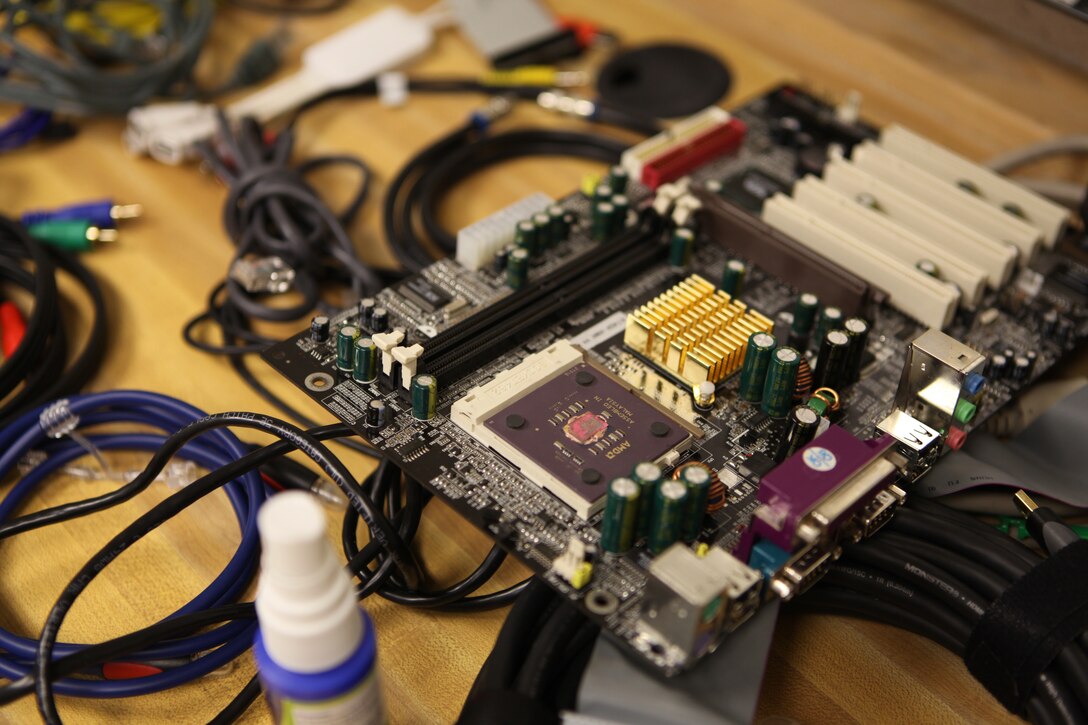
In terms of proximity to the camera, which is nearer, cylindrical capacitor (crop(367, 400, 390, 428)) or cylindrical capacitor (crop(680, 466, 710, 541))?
cylindrical capacitor (crop(680, 466, 710, 541))

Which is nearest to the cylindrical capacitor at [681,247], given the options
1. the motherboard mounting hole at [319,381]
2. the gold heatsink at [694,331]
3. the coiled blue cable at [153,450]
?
the gold heatsink at [694,331]

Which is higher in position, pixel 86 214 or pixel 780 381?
pixel 780 381

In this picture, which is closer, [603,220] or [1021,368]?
[1021,368]

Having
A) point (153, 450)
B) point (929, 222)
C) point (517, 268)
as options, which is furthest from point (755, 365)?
point (153, 450)

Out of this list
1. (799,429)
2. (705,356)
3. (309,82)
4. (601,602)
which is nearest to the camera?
(601,602)

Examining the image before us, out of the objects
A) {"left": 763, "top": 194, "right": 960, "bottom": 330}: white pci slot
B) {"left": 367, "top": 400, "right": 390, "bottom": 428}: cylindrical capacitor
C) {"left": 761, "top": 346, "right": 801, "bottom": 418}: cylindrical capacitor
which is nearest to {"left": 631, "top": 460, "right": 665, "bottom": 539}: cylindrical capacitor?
{"left": 761, "top": 346, "right": 801, "bottom": 418}: cylindrical capacitor

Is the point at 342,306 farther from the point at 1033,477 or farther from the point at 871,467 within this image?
the point at 1033,477

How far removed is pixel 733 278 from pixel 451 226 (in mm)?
578

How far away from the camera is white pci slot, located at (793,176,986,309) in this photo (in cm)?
171

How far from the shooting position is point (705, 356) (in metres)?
1.54

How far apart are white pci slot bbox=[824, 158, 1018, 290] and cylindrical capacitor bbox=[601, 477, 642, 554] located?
2.43 ft

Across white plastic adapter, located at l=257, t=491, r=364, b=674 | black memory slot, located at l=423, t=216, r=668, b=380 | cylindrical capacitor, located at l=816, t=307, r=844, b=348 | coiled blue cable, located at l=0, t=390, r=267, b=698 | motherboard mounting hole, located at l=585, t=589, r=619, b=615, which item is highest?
white plastic adapter, located at l=257, t=491, r=364, b=674

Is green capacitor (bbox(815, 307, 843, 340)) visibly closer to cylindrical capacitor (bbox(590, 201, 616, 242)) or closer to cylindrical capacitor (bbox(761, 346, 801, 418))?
cylindrical capacitor (bbox(761, 346, 801, 418))

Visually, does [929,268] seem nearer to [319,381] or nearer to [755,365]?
[755,365]
